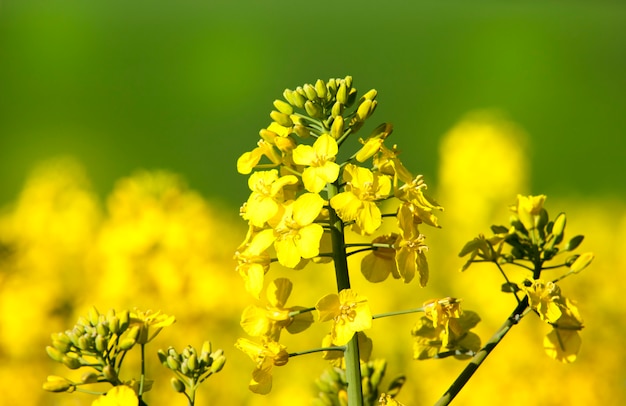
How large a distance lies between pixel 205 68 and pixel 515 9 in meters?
0.66

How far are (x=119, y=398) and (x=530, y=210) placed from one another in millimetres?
411

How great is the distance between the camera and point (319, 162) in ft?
2.27

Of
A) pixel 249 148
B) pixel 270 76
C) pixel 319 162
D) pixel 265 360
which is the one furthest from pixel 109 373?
pixel 270 76

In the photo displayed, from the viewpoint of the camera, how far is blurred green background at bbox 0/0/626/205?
1.53 metres

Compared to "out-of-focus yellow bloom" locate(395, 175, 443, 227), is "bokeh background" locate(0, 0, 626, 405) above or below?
above

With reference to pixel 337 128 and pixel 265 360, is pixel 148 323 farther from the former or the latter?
pixel 337 128

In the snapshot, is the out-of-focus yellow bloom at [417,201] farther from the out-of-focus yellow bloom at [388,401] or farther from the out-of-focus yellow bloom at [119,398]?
the out-of-focus yellow bloom at [119,398]

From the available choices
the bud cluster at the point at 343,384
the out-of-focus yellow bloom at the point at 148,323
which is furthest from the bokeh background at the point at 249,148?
the out-of-focus yellow bloom at the point at 148,323

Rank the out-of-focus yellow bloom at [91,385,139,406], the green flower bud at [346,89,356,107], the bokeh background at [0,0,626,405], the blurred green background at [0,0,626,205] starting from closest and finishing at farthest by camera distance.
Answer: the out-of-focus yellow bloom at [91,385,139,406]
the green flower bud at [346,89,356,107]
the bokeh background at [0,0,626,405]
the blurred green background at [0,0,626,205]

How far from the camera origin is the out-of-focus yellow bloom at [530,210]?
815 millimetres

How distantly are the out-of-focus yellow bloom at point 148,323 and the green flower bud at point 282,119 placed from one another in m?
0.19

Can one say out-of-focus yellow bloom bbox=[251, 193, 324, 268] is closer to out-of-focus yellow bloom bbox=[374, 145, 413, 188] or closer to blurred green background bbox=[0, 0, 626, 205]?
out-of-focus yellow bloom bbox=[374, 145, 413, 188]

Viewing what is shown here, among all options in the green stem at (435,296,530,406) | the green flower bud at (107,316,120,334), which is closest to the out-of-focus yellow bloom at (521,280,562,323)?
the green stem at (435,296,530,406)

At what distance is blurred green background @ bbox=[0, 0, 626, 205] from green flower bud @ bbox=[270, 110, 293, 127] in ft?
2.42
